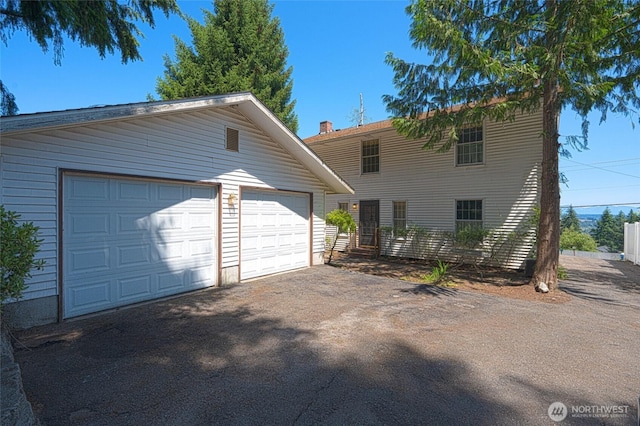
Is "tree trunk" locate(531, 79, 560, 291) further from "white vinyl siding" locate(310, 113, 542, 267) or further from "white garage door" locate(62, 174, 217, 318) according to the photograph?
"white garage door" locate(62, 174, 217, 318)

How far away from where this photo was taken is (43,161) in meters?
4.55

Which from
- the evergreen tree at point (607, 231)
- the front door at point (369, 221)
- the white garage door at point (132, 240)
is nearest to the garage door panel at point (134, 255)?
the white garage door at point (132, 240)

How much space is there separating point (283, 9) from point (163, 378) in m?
21.2

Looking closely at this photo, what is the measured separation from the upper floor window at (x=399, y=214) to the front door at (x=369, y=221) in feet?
2.50

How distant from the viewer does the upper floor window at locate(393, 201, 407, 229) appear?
1323 centimetres

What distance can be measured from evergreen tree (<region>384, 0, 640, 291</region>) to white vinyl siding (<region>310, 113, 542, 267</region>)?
255cm

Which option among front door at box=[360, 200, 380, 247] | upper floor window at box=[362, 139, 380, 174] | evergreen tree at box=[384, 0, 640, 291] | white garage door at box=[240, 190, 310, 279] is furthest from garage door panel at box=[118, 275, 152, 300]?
upper floor window at box=[362, 139, 380, 174]

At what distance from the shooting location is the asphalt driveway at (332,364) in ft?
8.96

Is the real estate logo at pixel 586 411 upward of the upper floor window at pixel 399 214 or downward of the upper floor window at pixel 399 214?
downward

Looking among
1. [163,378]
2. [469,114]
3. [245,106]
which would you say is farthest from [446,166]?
[163,378]

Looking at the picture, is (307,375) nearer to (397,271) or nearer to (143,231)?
(143,231)

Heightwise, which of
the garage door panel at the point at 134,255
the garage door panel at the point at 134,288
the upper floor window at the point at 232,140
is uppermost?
the upper floor window at the point at 232,140

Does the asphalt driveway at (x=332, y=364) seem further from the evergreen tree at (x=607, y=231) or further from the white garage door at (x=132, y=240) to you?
the evergreen tree at (x=607, y=231)

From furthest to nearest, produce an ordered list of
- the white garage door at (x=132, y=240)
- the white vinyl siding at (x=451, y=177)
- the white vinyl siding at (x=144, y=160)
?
the white vinyl siding at (x=451, y=177), the white garage door at (x=132, y=240), the white vinyl siding at (x=144, y=160)
